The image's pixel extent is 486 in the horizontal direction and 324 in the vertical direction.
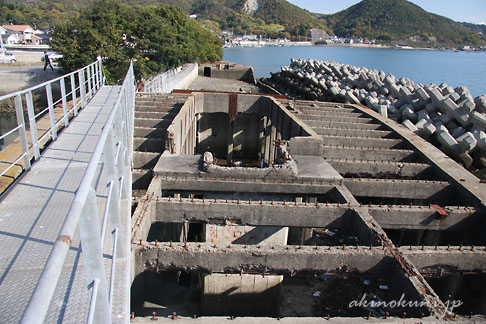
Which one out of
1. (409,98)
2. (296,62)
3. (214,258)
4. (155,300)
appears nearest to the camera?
(214,258)

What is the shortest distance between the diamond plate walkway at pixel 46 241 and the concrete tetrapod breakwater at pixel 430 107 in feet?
44.4

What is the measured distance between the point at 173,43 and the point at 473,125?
2970 cm

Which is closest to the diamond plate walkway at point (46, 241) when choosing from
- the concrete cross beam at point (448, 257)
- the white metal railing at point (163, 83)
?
the concrete cross beam at point (448, 257)

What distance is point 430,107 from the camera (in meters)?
18.4

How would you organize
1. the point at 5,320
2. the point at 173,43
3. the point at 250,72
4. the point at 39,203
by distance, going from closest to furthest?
the point at 5,320 → the point at 39,203 → the point at 173,43 → the point at 250,72

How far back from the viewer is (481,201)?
899 cm

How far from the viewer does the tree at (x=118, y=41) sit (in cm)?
3262

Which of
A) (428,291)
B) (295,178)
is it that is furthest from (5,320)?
(295,178)

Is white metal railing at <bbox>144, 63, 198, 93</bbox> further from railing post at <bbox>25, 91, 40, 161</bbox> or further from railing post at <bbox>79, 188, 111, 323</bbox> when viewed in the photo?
railing post at <bbox>79, 188, 111, 323</bbox>

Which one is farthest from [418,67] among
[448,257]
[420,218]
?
[448,257]

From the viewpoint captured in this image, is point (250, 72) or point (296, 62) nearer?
point (296, 62)

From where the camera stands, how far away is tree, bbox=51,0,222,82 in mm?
32625

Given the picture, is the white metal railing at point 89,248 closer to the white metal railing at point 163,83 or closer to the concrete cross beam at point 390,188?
the concrete cross beam at point 390,188

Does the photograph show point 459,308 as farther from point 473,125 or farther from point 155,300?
point 473,125
